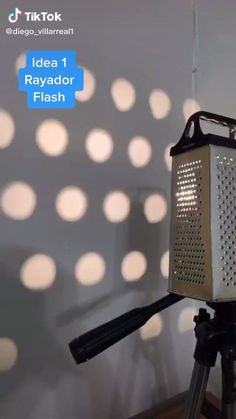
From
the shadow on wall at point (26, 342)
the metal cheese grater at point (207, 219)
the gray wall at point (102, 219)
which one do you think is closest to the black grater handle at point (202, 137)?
the metal cheese grater at point (207, 219)

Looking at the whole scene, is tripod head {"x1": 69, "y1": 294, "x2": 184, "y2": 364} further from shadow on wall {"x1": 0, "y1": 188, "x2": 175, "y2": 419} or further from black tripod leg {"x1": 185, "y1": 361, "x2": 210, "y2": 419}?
shadow on wall {"x1": 0, "y1": 188, "x2": 175, "y2": 419}

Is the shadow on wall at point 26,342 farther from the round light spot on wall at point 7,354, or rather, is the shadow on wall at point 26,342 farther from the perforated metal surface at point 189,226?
the perforated metal surface at point 189,226

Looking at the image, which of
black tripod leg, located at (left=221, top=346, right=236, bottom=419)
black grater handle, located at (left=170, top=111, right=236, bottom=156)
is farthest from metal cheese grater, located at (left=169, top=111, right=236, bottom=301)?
black tripod leg, located at (left=221, top=346, right=236, bottom=419)

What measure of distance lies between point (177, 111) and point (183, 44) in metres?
0.22

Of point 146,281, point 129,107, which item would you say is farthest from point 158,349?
point 129,107

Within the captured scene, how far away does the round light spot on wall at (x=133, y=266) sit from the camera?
967 millimetres

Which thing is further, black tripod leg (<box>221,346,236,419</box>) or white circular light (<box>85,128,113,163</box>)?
white circular light (<box>85,128,113,163</box>)

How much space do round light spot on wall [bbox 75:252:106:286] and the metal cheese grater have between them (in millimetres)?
362

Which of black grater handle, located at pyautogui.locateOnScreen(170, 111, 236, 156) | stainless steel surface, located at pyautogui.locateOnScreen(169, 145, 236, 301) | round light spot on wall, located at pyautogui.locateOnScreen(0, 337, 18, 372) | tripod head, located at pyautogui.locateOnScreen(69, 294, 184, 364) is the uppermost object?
black grater handle, located at pyautogui.locateOnScreen(170, 111, 236, 156)

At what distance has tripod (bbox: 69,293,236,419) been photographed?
1.72ft

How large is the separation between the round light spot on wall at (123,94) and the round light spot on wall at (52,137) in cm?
19

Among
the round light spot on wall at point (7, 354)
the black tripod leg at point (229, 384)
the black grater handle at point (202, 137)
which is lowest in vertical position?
the round light spot on wall at point (7, 354)

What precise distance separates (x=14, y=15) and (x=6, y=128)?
317 mm

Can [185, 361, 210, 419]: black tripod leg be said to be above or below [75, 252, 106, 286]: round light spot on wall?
below
